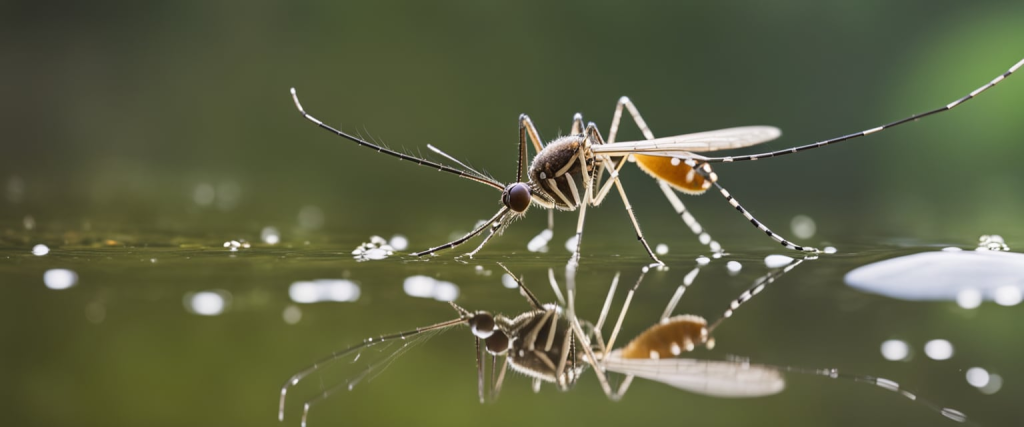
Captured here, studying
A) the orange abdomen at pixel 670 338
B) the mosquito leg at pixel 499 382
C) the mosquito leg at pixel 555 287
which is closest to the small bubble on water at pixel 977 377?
the orange abdomen at pixel 670 338

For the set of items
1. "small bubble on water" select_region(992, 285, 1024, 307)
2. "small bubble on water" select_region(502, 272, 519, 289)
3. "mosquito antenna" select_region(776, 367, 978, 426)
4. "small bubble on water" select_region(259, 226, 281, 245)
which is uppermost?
"small bubble on water" select_region(259, 226, 281, 245)

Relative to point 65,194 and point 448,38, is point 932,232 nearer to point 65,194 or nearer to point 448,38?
point 65,194

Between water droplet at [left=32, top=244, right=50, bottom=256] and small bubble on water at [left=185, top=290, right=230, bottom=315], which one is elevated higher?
water droplet at [left=32, top=244, right=50, bottom=256]

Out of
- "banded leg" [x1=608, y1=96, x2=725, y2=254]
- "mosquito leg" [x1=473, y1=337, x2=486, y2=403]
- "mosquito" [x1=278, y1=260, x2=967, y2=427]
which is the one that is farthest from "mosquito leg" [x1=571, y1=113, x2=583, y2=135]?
"mosquito leg" [x1=473, y1=337, x2=486, y2=403]

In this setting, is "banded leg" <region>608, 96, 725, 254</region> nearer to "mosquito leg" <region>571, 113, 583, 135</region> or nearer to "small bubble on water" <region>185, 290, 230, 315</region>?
"mosquito leg" <region>571, 113, 583, 135</region>

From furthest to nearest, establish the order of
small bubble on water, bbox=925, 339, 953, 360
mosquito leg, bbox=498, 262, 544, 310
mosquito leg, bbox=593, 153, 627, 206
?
mosquito leg, bbox=593, 153, 627, 206
mosquito leg, bbox=498, 262, 544, 310
small bubble on water, bbox=925, 339, 953, 360

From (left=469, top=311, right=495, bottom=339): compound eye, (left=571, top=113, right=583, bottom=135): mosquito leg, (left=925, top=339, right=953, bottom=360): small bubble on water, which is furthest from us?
(left=571, top=113, right=583, bottom=135): mosquito leg

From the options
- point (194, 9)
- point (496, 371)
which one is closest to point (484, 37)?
point (194, 9)
